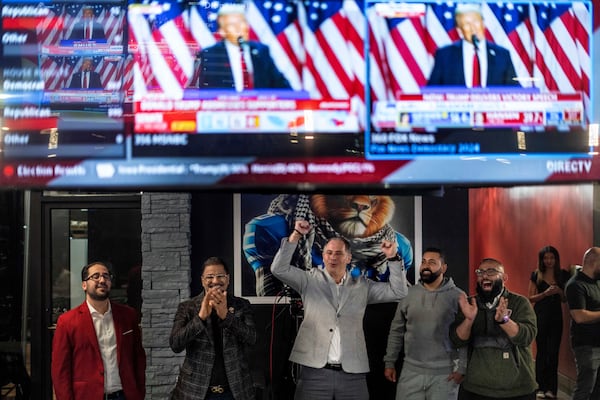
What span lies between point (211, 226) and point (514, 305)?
2.74 meters

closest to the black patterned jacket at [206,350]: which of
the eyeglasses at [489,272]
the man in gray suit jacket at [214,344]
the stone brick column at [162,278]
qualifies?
the man in gray suit jacket at [214,344]

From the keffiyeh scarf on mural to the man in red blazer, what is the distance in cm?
189

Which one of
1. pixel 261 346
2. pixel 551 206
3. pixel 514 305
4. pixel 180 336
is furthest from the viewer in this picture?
pixel 551 206

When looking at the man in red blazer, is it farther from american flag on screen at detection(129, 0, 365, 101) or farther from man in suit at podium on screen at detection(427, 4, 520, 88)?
man in suit at podium on screen at detection(427, 4, 520, 88)

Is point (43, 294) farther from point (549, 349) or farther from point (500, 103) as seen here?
point (500, 103)

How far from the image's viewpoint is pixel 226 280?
4949 mm

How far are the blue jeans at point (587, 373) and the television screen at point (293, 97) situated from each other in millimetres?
4776

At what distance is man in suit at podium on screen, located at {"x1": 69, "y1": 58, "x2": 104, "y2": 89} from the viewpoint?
98.5 inches

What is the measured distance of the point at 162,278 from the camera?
646 centimetres

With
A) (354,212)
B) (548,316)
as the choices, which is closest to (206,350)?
(354,212)

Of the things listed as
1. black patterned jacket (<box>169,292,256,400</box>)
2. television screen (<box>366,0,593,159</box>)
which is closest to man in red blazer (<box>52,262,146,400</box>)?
black patterned jacket (<box>169,292,256,400</box>)

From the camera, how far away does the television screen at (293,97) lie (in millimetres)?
2447

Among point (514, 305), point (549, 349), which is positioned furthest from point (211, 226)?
point (549, 349)

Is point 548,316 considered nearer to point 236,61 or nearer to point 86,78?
point 236,61
